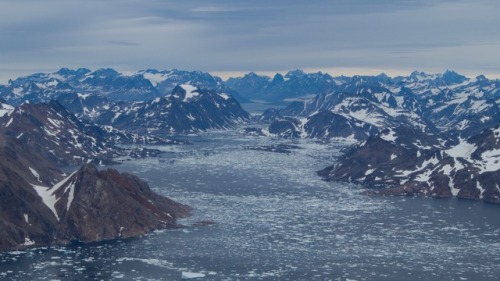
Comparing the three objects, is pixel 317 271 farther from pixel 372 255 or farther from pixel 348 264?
pixel 372 255

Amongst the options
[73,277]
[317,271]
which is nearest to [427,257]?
[317,271]

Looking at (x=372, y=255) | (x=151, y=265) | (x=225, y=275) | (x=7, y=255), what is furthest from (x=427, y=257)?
(x=7, y=255)

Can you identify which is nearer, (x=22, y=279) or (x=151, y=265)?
(x=22, y=279)

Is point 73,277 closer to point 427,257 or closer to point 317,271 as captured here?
point 317,271

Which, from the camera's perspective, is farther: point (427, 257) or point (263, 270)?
point (427, 257)

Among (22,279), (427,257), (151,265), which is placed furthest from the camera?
(427,257)

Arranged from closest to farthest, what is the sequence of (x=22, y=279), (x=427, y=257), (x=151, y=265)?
1. (x=22, y=279)
2. (x=151, y=265)
3. (x=427, y=257)

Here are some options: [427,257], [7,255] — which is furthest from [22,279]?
[427,257]

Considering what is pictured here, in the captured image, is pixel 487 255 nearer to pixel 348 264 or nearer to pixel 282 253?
pixel 348 264
